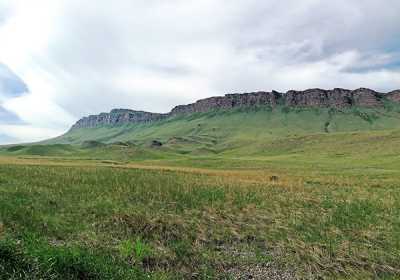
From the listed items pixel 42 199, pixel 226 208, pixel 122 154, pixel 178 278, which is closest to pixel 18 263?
pixel 178 278

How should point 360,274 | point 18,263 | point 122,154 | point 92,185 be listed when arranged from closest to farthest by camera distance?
1. point 18,263
2. point 360,274
3. point 92,185
4. point 122,154

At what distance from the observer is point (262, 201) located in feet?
89.9

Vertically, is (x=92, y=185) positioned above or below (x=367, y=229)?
above

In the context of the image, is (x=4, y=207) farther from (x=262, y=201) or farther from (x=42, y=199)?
(x=262, y=201)

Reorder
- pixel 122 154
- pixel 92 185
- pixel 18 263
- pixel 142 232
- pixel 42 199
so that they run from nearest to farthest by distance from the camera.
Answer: pixel 18 263, pixel 142 232, pixel 42 199, pixel 92 185, pixel 122 154

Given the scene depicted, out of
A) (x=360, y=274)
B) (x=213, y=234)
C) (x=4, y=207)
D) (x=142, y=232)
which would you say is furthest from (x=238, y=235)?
(x=4, y=207)

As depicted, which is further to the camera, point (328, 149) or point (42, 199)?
point (328, 149)

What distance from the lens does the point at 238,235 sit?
63.9 feet

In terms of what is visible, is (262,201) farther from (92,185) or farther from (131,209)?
(92,185)

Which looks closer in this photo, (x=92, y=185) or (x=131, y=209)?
(x=131, y=209)

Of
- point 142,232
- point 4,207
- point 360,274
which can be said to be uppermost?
point 4,207

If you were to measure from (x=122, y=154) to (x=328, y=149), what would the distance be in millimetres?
89082

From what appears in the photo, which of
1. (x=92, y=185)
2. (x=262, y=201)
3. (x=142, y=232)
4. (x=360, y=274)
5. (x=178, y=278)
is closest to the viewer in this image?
(x=178, y=278)

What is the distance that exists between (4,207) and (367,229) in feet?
63.2
